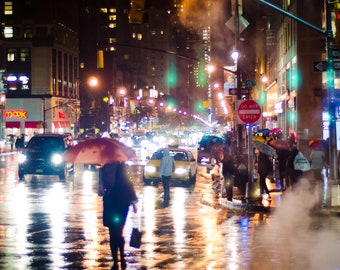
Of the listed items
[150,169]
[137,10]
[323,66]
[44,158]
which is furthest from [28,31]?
[137,10]

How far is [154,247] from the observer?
40.0 ft

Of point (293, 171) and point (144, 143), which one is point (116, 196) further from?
point (144, 143)

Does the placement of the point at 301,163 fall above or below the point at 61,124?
below

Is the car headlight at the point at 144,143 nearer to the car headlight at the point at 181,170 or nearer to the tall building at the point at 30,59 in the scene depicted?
the tall building at the point at 30,59

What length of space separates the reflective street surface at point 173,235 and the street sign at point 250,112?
104 inches

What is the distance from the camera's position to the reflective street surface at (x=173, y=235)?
10659 millimetres

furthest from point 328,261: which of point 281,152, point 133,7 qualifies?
point 281,152

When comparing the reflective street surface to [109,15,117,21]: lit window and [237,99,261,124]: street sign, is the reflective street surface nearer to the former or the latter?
[237,99,261,124]: street sign

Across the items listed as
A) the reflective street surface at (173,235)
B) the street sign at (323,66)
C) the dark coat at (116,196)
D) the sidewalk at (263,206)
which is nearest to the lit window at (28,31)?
the reflective street surface at (173,235)

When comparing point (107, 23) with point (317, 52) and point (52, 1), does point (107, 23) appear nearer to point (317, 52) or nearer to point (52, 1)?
point (52, 1)

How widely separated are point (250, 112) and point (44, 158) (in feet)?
37.5

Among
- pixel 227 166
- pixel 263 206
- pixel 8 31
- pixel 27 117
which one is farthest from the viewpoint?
pixel 27 117

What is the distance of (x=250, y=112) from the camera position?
20672 mm

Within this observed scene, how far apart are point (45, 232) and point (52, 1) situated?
81666mm
